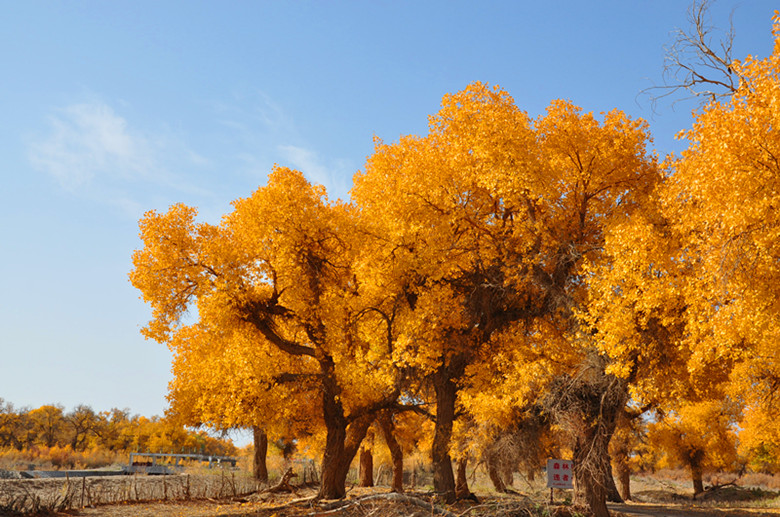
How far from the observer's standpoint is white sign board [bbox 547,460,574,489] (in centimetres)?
1537

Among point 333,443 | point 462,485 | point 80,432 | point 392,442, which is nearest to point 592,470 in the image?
point 462,485

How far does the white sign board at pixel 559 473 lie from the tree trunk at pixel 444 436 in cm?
272

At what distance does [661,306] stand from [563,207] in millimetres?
5044

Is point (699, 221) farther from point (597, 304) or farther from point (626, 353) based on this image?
point (626, 353)

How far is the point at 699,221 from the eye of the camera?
10.8 m

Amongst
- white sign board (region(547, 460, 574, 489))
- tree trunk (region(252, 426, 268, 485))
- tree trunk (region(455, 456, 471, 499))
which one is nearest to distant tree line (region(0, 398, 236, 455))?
tree trunk (region(252, 426, 268, 485))

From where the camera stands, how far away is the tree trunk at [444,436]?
16.3 meters

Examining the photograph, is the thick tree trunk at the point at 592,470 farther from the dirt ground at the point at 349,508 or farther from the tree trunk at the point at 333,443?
the tree trunk at the point at 333,443

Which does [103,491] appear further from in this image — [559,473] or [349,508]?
[559,473]

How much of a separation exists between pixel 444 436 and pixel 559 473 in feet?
10.8

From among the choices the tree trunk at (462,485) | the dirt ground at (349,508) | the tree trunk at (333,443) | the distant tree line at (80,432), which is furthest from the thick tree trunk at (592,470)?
the distant tree line at (80,432)

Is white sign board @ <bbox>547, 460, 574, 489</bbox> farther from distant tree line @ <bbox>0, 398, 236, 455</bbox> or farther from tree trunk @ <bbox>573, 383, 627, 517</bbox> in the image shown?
distant tree line @ <bbox>0, 398, 236, 455</bbox>

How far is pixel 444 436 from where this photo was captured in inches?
650

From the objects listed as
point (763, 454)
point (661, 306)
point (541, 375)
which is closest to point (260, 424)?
point (541, 375)
